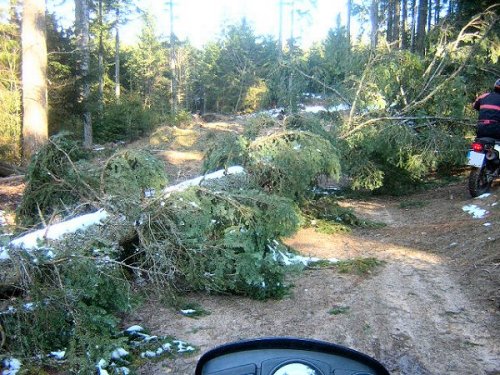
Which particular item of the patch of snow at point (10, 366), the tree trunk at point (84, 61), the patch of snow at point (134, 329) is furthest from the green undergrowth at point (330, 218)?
the tree trunk at point (84, 61)

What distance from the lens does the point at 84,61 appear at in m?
14.8

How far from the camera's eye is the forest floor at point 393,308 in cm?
339

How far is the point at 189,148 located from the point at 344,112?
24.5 ft

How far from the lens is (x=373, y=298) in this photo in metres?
4.43

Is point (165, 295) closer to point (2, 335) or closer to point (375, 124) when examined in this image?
point (2, 335)

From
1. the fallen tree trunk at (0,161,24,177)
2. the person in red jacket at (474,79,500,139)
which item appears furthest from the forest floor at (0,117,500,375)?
the fallen tree trunk at (0,161,24,177)

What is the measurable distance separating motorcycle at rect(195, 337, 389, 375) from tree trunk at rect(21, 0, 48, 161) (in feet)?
31.7

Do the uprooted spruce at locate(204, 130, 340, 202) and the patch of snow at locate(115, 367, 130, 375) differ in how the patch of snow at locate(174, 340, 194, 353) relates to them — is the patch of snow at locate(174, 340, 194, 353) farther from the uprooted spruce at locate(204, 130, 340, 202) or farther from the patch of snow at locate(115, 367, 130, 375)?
the uprooted spruce at locate(204, 130, 340, 202)

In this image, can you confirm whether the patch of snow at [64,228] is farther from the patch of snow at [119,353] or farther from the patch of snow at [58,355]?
the patch of snow at [119,353]

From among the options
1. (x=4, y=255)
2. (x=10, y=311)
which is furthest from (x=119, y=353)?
(x=4, y=255)

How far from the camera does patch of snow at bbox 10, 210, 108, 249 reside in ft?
13.5

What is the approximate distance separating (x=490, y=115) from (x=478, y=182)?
1.19 m

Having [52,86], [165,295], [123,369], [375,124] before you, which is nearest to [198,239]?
[165,295]

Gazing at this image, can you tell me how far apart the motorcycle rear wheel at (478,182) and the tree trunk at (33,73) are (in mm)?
8988
